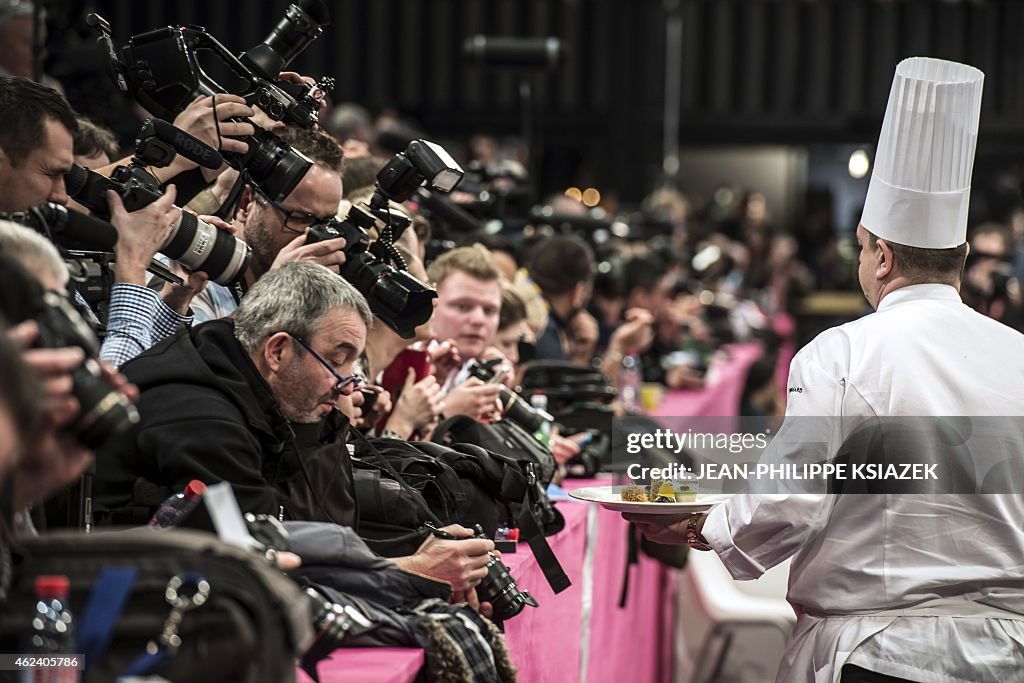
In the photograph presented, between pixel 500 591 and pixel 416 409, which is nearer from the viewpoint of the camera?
pixel 500 591

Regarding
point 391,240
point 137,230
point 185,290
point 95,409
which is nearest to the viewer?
point 95,409

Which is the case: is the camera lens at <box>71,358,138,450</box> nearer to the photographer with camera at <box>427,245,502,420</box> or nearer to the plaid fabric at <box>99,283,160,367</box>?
the plaid fabric at <box>99,283,160,367</box>

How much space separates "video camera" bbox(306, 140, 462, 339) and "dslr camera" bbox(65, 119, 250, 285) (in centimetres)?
28

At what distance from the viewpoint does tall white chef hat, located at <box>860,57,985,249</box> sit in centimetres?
288

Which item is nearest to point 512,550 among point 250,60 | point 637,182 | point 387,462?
point 387,462

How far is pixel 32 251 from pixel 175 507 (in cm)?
64

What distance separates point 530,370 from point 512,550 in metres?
1.55

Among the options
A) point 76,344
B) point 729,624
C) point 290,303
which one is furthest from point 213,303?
point 729,624

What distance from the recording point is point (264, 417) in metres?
2.58

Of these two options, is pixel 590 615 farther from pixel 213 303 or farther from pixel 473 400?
pixel 213 303

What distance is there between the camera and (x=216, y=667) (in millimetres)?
1674

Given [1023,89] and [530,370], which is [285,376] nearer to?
[530,370]

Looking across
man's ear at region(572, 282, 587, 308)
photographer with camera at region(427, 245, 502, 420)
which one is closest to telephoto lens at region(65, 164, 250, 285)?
photographer with camera at region(427, 245, 502, 420)

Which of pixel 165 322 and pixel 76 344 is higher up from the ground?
pixel 76 344
